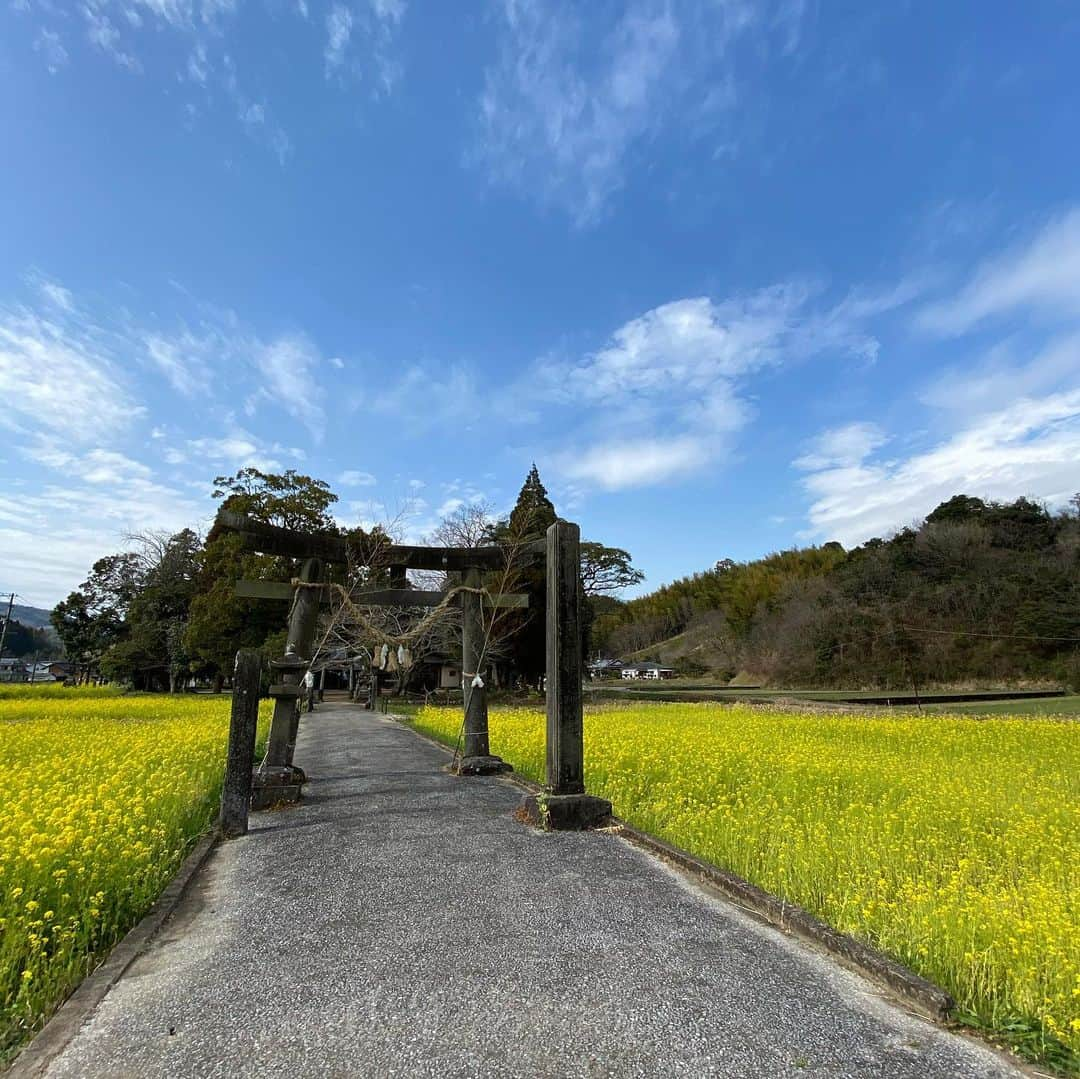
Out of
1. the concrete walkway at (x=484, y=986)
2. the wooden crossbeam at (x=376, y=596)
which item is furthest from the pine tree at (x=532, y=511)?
the concrete walkway at (x=484, y=986)

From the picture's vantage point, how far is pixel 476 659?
8344 millimetres

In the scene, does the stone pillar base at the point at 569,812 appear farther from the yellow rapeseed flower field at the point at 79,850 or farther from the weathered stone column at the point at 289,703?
the weathered stone column at the point at 289,703

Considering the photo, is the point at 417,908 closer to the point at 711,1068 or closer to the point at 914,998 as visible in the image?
the point at 711,1068

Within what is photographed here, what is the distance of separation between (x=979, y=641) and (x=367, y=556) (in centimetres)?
3268

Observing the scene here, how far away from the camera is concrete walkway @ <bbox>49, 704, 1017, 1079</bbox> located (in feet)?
6.96

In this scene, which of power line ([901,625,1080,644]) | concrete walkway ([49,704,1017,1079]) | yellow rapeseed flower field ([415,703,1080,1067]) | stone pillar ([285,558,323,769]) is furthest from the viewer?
power line ([901,625,1080,644])

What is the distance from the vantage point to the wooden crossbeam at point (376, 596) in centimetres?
756

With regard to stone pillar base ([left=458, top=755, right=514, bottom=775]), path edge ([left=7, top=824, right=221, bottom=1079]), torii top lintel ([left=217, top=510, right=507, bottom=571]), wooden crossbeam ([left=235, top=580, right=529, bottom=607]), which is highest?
torii top lintel ([left=217, top=510, right=507, bottom=571])

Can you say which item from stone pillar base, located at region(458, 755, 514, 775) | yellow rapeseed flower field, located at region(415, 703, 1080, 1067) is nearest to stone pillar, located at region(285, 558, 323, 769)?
stone pillar base, located at region(458, 755, 514, 775)

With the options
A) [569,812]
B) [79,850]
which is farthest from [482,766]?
[79,850]

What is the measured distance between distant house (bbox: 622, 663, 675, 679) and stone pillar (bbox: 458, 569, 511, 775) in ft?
198

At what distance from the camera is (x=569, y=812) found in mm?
5258

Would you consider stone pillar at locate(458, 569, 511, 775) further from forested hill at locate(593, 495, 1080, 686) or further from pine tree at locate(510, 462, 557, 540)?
forested hill at locate(593, 495, 1080, 686)

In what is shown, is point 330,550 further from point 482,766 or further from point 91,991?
point 91,991
